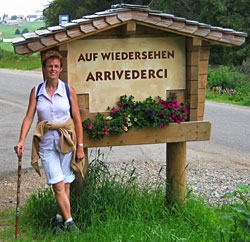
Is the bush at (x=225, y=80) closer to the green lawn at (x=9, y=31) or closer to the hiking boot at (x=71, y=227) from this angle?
the hiking boot at (x=71, y=227)

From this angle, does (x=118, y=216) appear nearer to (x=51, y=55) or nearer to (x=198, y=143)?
(x=51, y=55)

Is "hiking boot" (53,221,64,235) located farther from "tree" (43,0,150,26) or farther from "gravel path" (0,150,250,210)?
"tree" (43,0,150,26)

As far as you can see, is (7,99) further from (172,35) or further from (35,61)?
(35,61)

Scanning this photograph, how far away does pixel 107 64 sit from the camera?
15.7 feet

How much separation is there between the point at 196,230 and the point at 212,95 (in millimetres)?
11848

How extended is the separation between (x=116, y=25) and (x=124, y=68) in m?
0.45

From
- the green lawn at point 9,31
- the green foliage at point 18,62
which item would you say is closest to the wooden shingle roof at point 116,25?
the green foliage at point 18,62

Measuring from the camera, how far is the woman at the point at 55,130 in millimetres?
4402

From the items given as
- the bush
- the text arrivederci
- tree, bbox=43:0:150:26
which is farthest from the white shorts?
tree, bbox=43:0:150:26

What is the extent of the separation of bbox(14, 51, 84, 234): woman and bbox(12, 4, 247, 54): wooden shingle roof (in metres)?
0.15

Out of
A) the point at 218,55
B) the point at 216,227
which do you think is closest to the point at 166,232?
the point at 216,227

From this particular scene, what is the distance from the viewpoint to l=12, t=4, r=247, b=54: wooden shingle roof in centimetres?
440

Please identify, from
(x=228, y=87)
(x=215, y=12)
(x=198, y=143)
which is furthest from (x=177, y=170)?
(x=215, y=12)

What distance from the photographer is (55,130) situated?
4441 mm
